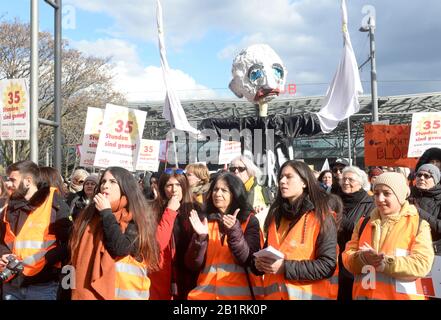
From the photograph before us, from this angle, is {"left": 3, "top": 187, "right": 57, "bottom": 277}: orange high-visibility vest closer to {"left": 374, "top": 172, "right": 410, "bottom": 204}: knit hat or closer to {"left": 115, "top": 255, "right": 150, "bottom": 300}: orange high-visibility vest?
{"left": 115, "top": 255, "right": 150, "bottom": 300}: orange high-visibility vest

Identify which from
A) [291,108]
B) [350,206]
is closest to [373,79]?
[350,206]

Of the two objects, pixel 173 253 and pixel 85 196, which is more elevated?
pixel 85 196

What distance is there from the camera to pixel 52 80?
18.7 metres

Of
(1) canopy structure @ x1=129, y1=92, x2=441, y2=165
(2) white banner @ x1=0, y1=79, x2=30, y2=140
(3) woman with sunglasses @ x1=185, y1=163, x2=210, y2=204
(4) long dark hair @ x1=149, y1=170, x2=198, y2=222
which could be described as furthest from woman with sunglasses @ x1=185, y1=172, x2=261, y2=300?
(1) canopy structure @ x1=129, y1=92, x2=441, y2=165

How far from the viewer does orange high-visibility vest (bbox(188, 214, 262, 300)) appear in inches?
127

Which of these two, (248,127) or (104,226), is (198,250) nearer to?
(104,226)

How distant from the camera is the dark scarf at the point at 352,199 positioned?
4363 mm

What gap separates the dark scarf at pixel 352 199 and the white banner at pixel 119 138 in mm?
3090

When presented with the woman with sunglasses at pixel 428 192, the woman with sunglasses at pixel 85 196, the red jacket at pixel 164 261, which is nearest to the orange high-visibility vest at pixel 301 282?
the red jacket at pixel 164 261

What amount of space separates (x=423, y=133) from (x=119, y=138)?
4.85m

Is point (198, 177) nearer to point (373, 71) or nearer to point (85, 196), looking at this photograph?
point (85, 196)

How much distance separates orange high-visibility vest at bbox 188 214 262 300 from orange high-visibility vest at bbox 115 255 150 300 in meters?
0.34

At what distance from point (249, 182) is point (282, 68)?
97.4 inches

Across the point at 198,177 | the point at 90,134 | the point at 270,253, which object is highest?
the point at 90,134
